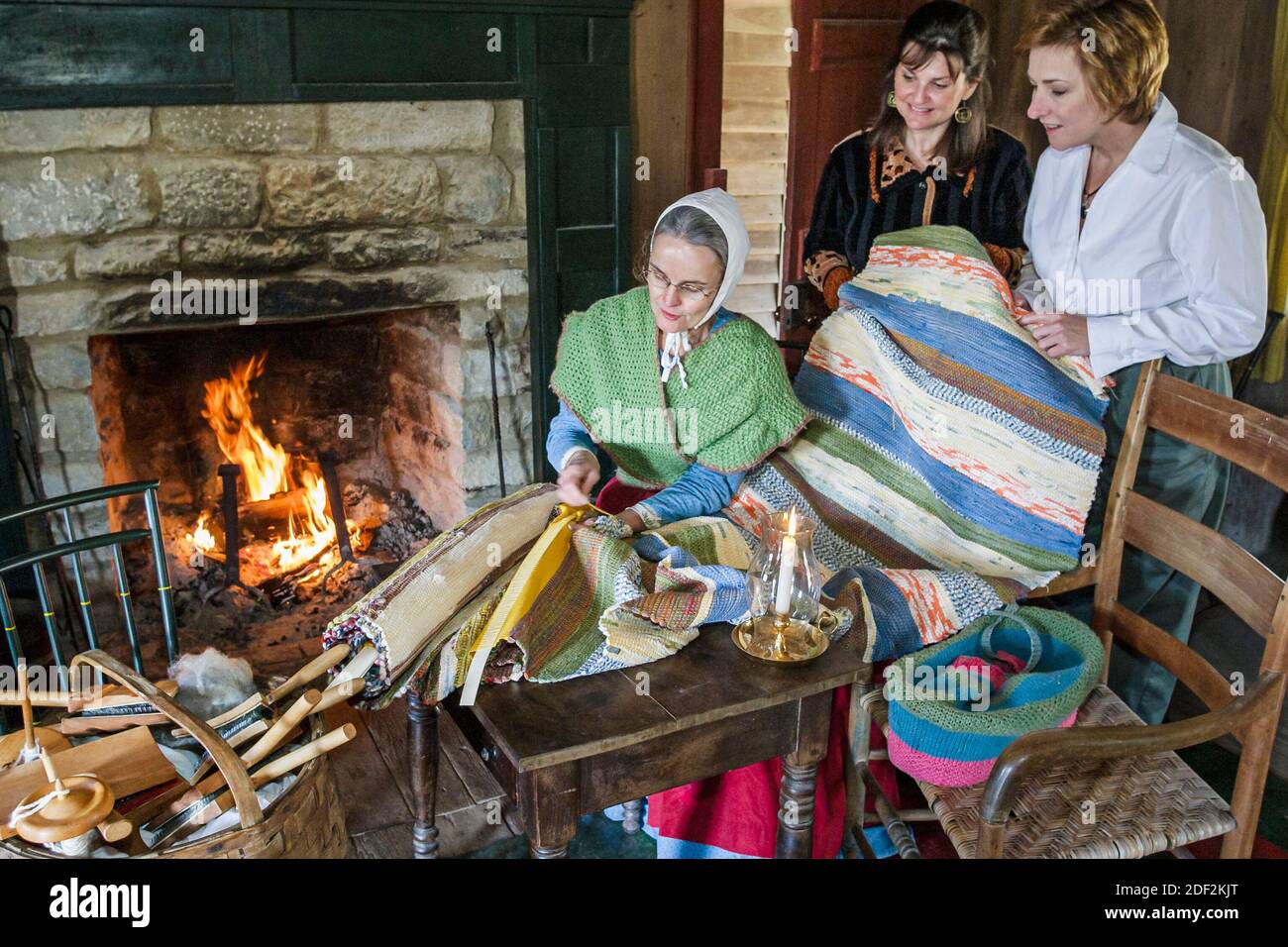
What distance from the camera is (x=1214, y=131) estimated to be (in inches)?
137

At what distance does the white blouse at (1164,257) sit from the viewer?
2.23 metres

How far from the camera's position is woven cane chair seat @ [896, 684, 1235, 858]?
5.59 feet

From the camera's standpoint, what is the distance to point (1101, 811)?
1.77m

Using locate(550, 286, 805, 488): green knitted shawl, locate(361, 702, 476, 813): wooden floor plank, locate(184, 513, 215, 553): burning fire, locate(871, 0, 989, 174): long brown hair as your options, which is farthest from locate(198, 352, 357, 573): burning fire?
locate(871, 0, 989, 174): long brown hair

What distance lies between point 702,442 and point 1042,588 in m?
0.69

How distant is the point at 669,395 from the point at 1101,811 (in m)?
1.02

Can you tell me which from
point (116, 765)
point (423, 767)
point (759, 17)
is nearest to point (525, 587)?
point (423, 767)

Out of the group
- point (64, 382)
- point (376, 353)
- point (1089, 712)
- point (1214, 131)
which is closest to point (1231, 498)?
point (1214, 131)

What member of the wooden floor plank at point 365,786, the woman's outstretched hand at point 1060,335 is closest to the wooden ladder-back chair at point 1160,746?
the woman's outstretched hand at point 1060,335

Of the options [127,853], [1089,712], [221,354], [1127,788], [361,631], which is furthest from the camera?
[221,354]

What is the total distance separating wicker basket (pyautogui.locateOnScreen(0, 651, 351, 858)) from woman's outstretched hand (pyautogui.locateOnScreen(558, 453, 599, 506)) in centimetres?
55

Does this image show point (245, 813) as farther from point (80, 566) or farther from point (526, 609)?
point (80, 566)

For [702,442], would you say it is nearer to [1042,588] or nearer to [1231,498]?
[1042,588]

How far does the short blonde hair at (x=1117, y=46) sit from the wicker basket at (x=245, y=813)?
1.89m
